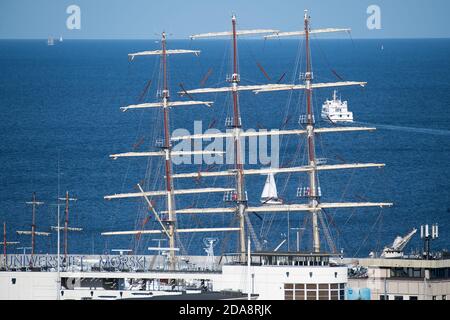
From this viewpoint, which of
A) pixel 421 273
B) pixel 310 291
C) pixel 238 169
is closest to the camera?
pixel 310 291

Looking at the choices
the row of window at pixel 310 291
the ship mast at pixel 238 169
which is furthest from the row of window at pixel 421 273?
the ship mast at pixel 238 169

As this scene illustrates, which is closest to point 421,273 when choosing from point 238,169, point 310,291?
point 310,291

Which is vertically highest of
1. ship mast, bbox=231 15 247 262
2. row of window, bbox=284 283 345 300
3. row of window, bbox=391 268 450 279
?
ship mast, bbox=231 15 247 262

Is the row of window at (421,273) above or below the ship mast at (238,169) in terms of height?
below

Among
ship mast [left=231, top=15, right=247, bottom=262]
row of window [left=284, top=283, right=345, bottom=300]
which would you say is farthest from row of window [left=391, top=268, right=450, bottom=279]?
ship mast [left=231, top=15, right=247, bottom=262]

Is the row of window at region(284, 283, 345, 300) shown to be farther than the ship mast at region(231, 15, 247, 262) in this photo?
No

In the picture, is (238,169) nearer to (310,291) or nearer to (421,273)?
(421,273)

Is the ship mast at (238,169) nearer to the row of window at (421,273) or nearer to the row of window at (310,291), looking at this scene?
the row of window at (421,273)

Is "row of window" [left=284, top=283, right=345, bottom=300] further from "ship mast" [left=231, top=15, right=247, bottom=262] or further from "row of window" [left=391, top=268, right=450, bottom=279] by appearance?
"ship mast" [left=231, top=15, right=247, bottom=262]

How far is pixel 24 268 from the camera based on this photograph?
98.1m

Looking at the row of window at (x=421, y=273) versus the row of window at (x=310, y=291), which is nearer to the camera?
the row of window at (x=310, y=291)

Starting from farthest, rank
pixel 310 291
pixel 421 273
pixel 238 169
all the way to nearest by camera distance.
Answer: pixel 238 169 < pixel 421 273 < pixel 310 291

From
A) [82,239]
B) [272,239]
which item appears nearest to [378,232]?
[272,239]
